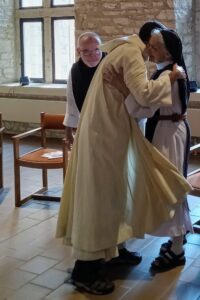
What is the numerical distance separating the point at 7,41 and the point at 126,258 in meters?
5.64

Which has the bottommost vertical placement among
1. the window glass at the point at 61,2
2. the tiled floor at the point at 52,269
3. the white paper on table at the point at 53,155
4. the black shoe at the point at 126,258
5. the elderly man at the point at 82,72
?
the tiled floor at the point at 52,269

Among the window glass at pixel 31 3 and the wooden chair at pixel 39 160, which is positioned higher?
the window glass at pixel 31 3

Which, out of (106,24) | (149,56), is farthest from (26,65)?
(149,56)

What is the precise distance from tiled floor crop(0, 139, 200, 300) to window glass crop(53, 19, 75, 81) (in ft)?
13.2

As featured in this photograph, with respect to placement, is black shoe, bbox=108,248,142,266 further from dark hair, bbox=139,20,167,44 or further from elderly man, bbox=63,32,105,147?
dark hair, bbox=139,20,167,44

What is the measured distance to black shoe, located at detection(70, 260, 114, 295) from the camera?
2.95 m

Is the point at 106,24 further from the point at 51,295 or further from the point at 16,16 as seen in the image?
the point at 51,295

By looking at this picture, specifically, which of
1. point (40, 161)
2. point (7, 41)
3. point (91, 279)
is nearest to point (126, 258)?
point (91, 279)

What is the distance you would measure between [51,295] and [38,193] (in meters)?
2.04

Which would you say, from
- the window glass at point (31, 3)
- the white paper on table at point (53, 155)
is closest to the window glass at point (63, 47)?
the window glass at point (31, 3)

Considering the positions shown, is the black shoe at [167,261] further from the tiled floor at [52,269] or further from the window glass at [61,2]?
the window glass at [61,2]

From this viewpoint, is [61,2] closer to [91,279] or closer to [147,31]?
[147,31]

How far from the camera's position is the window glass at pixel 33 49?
8180 mm

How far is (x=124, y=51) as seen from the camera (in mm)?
2814
